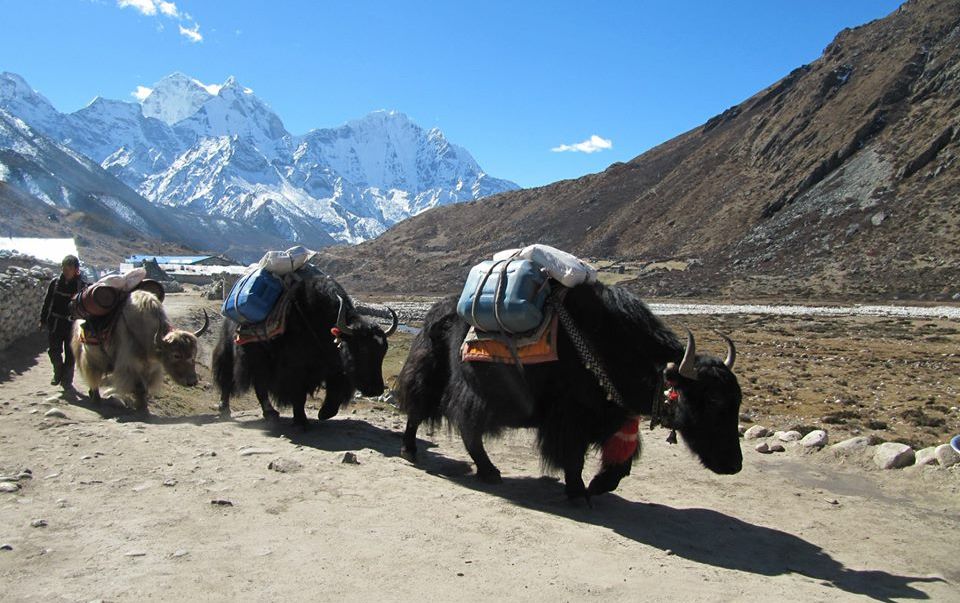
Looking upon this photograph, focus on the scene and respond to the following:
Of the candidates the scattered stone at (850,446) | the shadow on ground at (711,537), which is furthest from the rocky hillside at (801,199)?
the shadow on ground at (711,537)

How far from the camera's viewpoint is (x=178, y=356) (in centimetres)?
654

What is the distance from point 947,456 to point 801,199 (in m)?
52.5

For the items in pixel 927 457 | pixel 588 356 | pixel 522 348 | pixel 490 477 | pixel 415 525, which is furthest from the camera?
pixel 927 457

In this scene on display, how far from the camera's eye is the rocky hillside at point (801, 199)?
4078 cm

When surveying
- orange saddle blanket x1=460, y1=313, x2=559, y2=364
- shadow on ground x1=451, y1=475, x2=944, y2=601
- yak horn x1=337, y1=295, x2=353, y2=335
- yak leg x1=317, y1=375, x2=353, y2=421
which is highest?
yak horn x1=337, y1=295, x2=353, y2=335

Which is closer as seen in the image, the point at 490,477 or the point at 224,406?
the point at 490,477

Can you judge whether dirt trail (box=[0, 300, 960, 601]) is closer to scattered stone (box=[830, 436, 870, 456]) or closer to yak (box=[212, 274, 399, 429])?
scattered stone (box=[830, 436, 870, 456])

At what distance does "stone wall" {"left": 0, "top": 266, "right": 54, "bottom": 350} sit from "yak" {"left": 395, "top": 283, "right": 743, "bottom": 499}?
7.10 m

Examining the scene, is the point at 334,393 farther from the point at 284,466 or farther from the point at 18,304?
the point at 18,304

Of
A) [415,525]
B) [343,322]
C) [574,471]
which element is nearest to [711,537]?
[574,471]

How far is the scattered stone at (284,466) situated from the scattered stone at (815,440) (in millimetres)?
4524

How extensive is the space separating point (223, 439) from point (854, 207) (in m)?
49.5

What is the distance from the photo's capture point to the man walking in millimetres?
7070

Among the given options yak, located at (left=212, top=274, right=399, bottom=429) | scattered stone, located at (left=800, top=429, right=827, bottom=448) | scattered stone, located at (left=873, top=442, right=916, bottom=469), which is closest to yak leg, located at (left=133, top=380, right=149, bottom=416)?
yak, located at (left=212, top=274, right=399, bottom=429)
